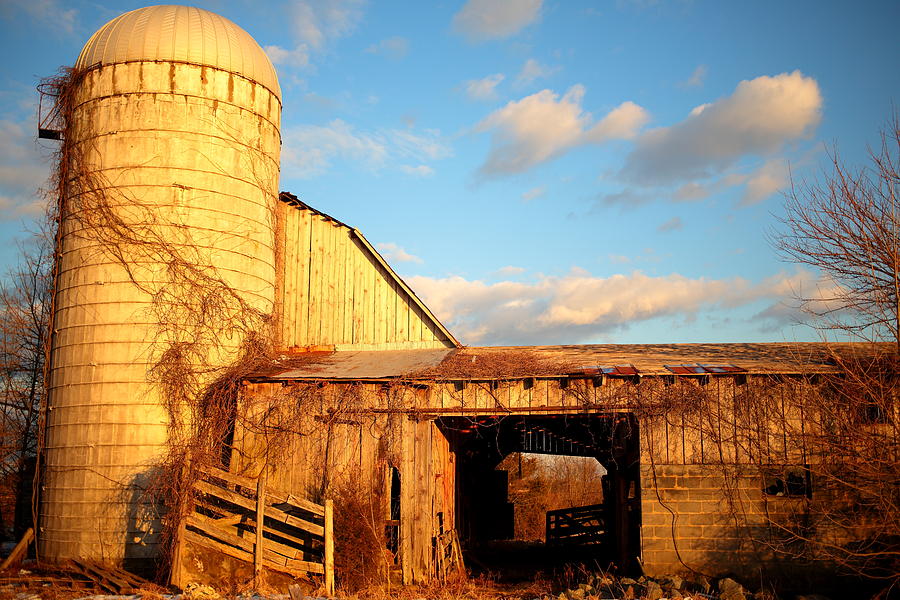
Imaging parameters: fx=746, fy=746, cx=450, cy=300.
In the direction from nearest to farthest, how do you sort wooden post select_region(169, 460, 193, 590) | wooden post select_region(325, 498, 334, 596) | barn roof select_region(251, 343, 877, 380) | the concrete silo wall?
wooden post select_region(169, 460, 193, 590) < wooden post select_region(325, 498, 334, 596) < barn roof select_region(251, 343, 877, 380) < the concrete silo wall

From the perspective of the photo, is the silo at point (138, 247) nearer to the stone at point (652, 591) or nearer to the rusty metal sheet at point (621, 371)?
the rusty metal sheet at point (621, 371)

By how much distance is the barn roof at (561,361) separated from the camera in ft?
48.8

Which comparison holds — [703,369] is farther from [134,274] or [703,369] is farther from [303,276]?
[134,274]

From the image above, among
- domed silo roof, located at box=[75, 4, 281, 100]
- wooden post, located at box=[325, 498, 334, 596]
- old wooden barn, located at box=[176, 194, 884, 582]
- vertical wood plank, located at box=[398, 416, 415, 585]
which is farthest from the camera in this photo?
domed silo roof, located at box=[75, 4, 281, 100]

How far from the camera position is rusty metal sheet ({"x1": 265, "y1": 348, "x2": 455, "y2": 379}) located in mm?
15734

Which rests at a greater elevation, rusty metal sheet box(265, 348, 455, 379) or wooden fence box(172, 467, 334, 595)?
rusty metal sheet box(265, 348, 455, 379)

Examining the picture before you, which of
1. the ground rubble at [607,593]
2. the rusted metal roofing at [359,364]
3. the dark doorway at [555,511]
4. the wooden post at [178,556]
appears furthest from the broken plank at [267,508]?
the dark doorway at [555,511]

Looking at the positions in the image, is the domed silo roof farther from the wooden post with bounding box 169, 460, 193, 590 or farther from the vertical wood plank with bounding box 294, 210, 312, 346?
the wooden post with bounding box 169, 460, 193, 590

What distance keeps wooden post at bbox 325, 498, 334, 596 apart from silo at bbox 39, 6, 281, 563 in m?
4.10

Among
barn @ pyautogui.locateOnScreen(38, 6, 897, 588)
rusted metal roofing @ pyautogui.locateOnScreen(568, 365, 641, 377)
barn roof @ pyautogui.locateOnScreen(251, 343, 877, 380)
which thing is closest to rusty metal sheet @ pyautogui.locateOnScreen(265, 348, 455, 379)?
barn roof @ pyautogui.locateOnScreen(251, 343, 877, 380)

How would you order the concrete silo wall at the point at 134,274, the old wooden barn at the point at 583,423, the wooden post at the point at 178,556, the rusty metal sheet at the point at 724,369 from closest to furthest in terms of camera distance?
1. the wooden post at the point at 178,556
2. the old wooden barn at the point at 583,423
3. the rusty metal sheet at the point at 724,369
4. the concrete silo wall at the point at 134,274

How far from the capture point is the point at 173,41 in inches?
677

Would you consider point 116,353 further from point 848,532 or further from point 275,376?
point 848,532

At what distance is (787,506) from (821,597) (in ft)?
5.75
